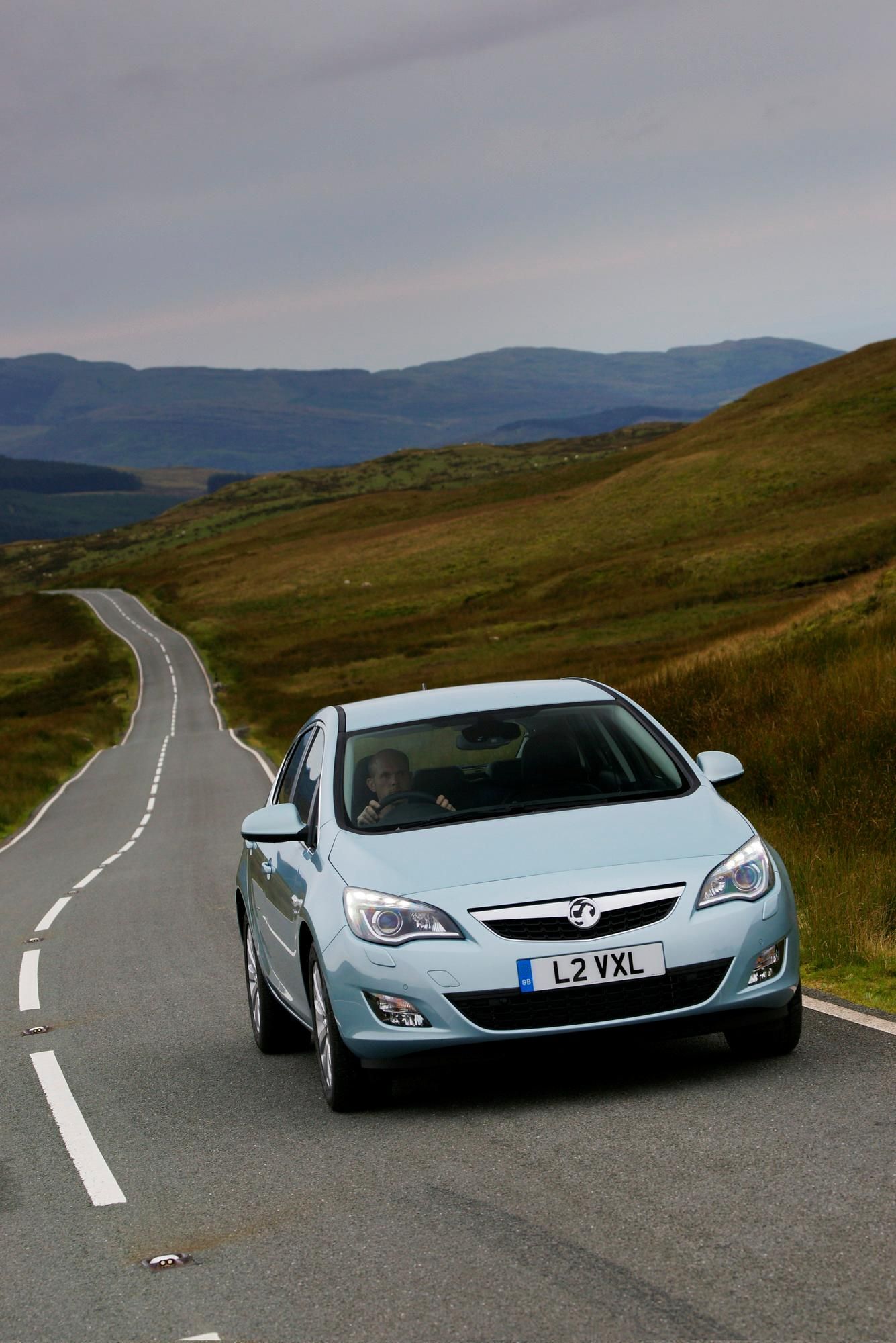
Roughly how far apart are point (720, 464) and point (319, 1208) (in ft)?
308

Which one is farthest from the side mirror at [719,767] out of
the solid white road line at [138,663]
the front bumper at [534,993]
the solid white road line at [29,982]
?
the solid white road line at [138,663]

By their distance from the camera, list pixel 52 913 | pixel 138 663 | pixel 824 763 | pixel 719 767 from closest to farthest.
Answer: pixel 719 767
pixel 824 763
pixel 52 913
pixel 138 663

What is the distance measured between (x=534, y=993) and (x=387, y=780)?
161cm

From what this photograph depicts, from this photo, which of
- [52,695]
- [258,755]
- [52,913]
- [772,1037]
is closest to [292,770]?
[772,1037]

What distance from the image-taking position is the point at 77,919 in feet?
50.9

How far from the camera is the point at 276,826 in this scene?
687cm

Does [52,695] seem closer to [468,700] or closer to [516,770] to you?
[468,700]

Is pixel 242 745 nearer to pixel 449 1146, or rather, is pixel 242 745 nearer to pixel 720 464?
pixel 449 1146

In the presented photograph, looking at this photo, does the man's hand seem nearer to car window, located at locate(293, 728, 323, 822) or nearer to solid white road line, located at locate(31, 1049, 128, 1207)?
car window, located at locate(293, 728, 323, 822)

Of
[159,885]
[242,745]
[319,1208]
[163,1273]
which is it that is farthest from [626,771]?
[242,745]

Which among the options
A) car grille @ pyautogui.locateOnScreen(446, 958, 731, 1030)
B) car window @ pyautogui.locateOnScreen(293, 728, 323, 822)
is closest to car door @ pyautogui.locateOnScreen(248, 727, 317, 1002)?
car window @ pyautogui.locateOnScreen(293, 728, 323, 822)

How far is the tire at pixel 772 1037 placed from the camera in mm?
6281

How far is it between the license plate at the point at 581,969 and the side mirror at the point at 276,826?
1516mm

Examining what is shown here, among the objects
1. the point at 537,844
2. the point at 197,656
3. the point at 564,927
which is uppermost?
the point at 537,844
